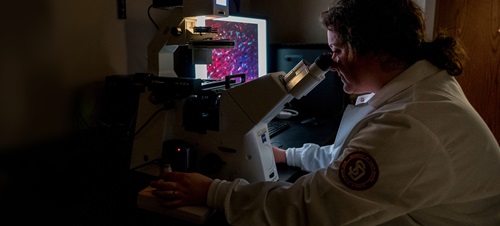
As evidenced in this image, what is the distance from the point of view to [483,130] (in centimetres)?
75

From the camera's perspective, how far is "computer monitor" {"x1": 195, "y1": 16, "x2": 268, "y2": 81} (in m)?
1.55

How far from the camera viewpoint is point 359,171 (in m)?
0.68

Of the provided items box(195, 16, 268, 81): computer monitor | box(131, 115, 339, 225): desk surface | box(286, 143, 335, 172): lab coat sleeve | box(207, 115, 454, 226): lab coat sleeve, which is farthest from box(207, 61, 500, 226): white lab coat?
box(195, 16, 268, 81): computer monitor

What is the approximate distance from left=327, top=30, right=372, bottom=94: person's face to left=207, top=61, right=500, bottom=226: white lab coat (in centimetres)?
9

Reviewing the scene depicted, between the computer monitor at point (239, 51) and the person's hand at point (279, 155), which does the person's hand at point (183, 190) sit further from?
the computer monitor at point (239, 51)

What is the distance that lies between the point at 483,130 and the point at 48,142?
0.88 metres

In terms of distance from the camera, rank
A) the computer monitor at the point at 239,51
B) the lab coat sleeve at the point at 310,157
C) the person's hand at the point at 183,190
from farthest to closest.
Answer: the computer monitor at the point at 239,51
the lab coat sleeve at the point at 310,157
the person's hand at the point at 183,190

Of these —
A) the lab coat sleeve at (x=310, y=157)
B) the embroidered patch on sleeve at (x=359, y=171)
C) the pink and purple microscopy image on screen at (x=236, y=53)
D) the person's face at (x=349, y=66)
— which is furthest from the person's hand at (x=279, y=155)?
the pink and purple microscopy image on screen at (x=236, y=53)

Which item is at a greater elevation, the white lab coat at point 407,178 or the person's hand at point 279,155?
the white lab coat at point 407,178

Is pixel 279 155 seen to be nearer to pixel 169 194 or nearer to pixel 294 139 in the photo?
pixel 294 139

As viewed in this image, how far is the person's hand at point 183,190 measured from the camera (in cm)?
80

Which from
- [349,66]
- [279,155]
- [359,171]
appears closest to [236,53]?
[279,155]

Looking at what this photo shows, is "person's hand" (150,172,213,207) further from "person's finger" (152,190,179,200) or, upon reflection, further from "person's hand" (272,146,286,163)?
"person's hand" (272,146,286,163)

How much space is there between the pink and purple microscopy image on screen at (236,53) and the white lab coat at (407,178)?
86cm
